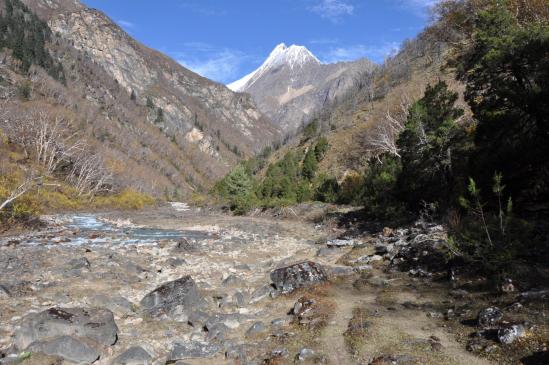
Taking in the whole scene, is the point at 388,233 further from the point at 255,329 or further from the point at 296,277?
the point at 255,329

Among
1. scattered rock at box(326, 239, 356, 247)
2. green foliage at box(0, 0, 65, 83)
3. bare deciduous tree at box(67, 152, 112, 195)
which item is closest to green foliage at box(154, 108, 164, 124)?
green foliage at box(0, 0, 65, 83)

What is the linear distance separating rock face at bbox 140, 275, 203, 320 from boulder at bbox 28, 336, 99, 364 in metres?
2.43

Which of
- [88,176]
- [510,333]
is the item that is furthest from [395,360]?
[88,176]

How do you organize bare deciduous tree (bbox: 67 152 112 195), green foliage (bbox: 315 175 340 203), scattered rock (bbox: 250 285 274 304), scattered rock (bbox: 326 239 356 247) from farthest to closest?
bare deciduous tree (bbox: 67 152 112 195)
green foliage (bbox: 315 175 340 203)
scattered rock (bbox: 326 239 356 247)
scattered rock (bbox: 250 285 274 304)

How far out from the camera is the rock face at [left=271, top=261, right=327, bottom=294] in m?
11.6

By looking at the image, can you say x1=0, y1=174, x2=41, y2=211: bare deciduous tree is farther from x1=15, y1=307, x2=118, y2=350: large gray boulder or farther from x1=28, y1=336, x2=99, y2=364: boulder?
x1=28, y1=336, x2=99, y2=364: boulder

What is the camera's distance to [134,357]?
23.6 ft

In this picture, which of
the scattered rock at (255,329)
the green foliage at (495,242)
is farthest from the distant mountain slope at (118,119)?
the green foliage at (495,242)

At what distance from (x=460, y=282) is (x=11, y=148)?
64.2m

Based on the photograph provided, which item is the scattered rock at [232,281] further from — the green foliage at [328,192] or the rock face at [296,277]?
the green foliage at [328,192]

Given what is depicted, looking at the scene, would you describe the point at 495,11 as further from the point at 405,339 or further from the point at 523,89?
the point at 405,339

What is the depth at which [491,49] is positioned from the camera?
1436 cm

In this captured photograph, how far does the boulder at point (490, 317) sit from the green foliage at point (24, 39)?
13092cm

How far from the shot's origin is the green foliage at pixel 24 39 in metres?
116
